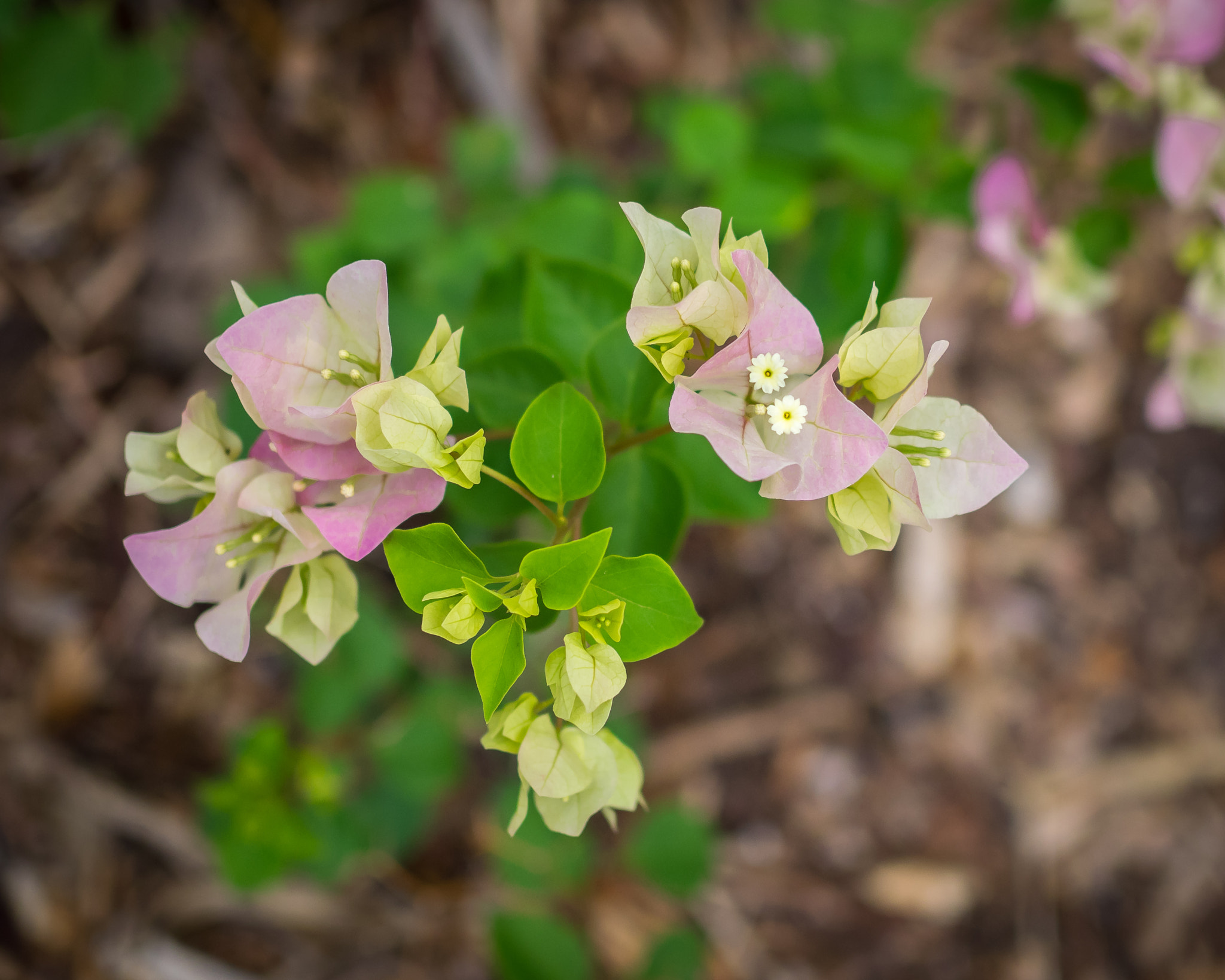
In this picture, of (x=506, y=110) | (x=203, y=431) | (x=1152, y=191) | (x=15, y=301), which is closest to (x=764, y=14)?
(x=506, y=110)

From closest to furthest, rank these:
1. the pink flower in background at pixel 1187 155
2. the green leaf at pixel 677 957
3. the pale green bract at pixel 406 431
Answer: the pale green bract at pixel 406 431
the pink flower in background at pixel 1187 155
the green leaf at pixel 677 957

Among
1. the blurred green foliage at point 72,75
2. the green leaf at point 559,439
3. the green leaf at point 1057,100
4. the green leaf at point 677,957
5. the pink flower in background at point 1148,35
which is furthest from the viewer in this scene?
the blurred green foliage at point 72,75

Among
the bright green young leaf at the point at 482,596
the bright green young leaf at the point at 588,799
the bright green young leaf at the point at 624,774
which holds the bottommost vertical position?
the bright green young leaf at the point at 624,774

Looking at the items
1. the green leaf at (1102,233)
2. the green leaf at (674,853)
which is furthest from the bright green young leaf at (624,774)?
the green leaf at (1102,233)

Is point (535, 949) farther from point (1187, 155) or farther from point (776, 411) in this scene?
point (1187, 155)

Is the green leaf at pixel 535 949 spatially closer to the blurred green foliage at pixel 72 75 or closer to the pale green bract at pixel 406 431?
the pale green bract at pixel 406 431

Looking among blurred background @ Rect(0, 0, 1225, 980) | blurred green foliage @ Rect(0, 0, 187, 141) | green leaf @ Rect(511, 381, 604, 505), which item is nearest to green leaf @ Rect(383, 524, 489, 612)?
green leaf @ Rect(511, 381, 604, 505)
